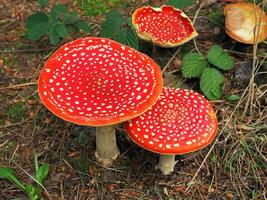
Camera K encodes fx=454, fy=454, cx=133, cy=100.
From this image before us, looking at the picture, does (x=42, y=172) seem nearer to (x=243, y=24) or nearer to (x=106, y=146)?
(x=106, y=146)

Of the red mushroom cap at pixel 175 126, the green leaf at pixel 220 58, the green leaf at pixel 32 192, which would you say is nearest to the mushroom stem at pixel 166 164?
the red mushroom cap at pixel 175 126

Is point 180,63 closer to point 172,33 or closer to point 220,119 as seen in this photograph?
point 172,33

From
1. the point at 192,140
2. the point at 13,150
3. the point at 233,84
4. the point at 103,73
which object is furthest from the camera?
the point at 233,84

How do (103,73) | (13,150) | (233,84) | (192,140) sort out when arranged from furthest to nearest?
(233,84) < (13,150) < (103,73) < (192,140)

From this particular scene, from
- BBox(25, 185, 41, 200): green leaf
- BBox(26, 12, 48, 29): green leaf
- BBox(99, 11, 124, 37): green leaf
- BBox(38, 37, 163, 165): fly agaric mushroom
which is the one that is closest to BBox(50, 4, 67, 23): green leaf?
BBox(26, 12, 48, 29): green leaf

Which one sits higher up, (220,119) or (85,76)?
(85,76)

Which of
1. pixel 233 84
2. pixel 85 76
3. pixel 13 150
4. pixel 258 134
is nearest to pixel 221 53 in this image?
pixel 233 84

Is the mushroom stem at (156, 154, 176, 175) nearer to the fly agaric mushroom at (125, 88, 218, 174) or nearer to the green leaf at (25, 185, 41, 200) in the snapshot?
the fly agaric mushroom at (125, 88, 218, 174)

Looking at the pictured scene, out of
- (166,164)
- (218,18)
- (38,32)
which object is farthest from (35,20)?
(166,164)

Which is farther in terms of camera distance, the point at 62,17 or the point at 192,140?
the point at 62,17
